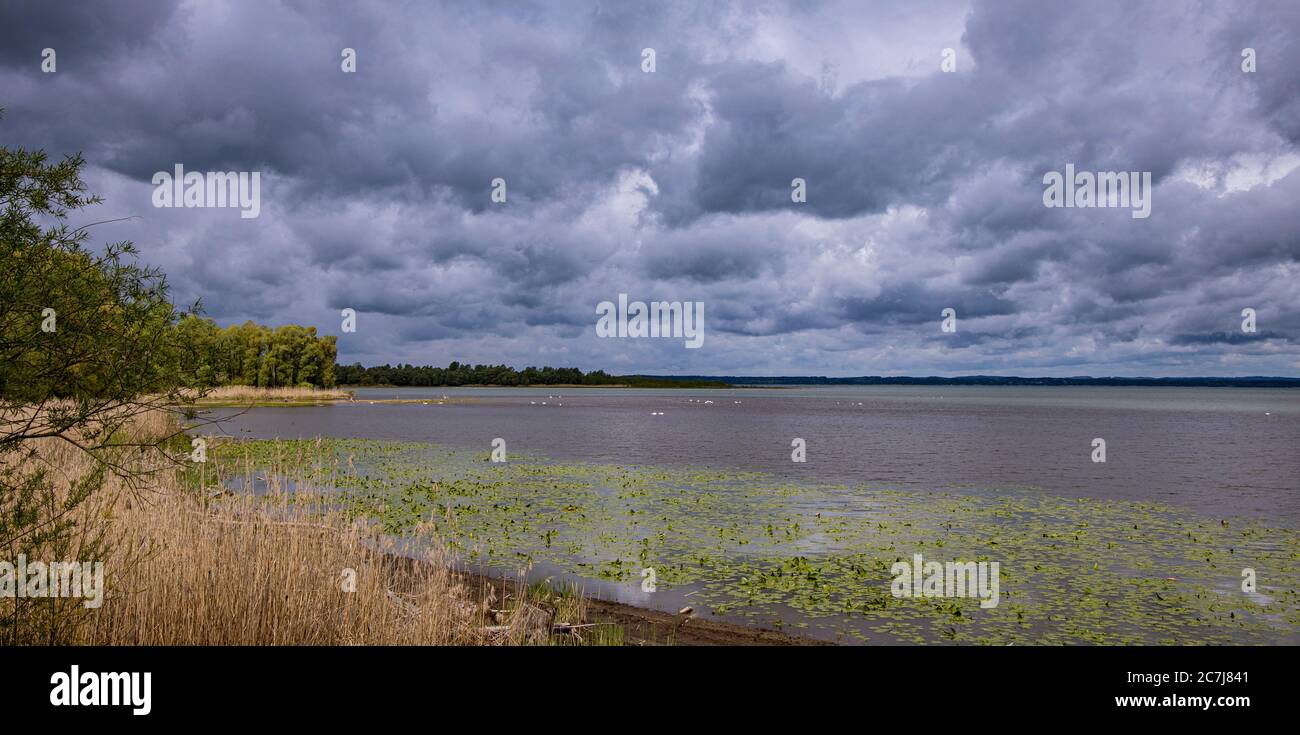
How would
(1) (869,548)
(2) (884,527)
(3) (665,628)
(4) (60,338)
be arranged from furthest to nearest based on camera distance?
(2) (884,527)
(1) (869,548)
(3) (665,628)
(4) (60,338)

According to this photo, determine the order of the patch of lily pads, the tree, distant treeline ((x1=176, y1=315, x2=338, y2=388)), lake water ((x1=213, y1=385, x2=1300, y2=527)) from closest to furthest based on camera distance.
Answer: the tree → the patch of lily pads → lake water ((x1=213, y1=385, x2=1300, y2=527)) → distant treeline ((x1=176, y1=315, x2=338, y2=388))

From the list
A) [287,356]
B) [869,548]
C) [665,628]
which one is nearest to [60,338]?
[665,628]

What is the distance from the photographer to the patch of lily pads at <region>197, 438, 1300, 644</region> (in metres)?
14.3

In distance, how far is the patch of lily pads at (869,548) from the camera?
14.3 meters

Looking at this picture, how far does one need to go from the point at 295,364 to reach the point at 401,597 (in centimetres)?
14363

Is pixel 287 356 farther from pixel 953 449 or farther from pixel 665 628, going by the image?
pixel 665 628

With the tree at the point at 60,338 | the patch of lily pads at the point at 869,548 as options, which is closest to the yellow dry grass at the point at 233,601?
the tree at the point at 60,338

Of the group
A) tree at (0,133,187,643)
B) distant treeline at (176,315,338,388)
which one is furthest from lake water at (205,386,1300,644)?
distant treeline at (176,315,338,388)

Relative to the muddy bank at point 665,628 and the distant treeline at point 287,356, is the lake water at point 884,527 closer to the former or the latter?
the muddy bank at point 665,628

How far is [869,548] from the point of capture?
20.3 metres

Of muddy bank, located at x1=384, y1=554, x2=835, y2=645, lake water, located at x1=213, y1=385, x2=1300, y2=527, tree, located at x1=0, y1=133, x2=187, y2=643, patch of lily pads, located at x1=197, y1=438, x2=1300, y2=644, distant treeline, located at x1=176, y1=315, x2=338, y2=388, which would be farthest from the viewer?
distant treeline, located at x1=176, y1=315, x2=338, y2=388

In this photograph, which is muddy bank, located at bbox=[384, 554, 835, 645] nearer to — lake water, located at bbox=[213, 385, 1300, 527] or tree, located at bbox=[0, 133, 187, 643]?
tree, located at bbox=[0, 133, 187, 643]
